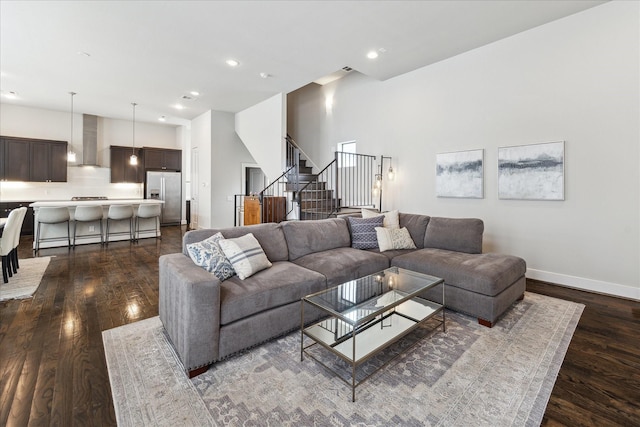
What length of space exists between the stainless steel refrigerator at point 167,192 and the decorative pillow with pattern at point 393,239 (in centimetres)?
774

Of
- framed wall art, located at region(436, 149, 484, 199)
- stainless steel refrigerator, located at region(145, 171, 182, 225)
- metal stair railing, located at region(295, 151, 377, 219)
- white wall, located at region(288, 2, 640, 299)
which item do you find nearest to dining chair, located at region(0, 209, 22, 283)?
metal stair railing, located at region(295, 151, 377, 219)

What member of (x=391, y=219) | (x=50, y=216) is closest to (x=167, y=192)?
(x=50, y=216)

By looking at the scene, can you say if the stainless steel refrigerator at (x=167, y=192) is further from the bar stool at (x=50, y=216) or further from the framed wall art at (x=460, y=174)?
the framed wall art at (x=460, y=174)

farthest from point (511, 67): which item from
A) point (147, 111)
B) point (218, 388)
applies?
point (147, 111)

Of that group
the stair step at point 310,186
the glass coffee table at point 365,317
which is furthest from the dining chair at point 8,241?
the stair step at point 310,186

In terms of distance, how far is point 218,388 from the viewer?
6.01ft

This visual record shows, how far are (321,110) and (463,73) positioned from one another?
3637mm

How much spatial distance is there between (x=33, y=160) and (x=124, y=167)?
1960 mm

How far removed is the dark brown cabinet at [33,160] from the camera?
717cm

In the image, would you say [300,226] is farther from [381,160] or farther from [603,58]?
[603,58]

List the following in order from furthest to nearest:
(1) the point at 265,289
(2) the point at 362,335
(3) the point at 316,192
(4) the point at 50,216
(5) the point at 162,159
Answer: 1. (5) the point at 162,159
2. (3) the point at 316,192
3. (4) the point at 50,216
4. (1) the point at 265,289
5. (2) the point at 362,335

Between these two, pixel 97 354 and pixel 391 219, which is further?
pixel 391 219

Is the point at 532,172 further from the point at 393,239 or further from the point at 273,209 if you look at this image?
the point at 273,209

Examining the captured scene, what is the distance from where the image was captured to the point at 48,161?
7672mm
